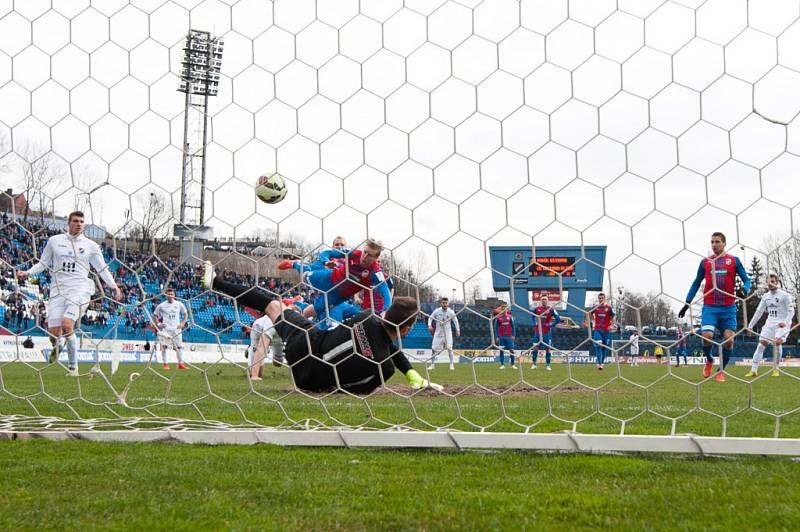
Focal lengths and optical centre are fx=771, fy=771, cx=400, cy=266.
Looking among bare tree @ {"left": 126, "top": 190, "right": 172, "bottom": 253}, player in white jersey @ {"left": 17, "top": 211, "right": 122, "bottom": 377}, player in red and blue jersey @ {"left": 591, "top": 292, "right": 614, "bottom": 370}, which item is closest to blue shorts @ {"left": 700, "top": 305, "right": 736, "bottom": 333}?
player in red and blue jersey @ {"left": 591, "top": 292, "right": 614, "bottom": 370}

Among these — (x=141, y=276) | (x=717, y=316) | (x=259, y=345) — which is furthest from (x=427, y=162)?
(x=259, y=345)

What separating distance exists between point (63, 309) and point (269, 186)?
357 centimetres

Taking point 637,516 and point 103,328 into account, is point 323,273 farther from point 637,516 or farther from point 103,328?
point 103,328

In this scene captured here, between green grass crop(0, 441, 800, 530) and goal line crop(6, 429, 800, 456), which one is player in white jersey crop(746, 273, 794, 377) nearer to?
goal line crop(6, 429, 800, 456)

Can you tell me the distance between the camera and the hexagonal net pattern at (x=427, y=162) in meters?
3.64

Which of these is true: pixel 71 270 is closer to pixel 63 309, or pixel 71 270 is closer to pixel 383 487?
pixel 63 309

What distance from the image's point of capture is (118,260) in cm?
478

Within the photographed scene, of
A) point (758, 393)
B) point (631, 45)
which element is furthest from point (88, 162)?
point (758, 393)

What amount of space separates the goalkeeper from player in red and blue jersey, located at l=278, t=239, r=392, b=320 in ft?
0.52

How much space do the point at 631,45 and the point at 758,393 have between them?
465 centimetres

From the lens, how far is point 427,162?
4062mm

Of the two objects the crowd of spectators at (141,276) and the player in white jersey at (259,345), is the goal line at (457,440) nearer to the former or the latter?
the crowd of spectators at (141,276)

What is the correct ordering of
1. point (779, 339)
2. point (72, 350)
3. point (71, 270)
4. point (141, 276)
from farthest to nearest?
point (72, 350)
point (71, 270)
point (141, 276)
point (779, 339)

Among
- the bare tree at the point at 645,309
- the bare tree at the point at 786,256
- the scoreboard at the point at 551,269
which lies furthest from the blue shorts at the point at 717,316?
the scoreboard at the point at 551,269
